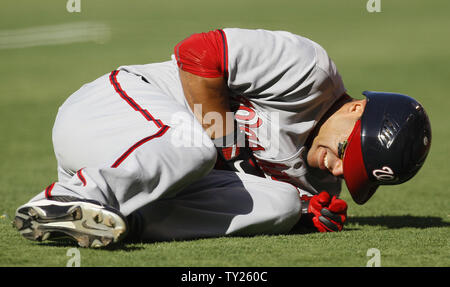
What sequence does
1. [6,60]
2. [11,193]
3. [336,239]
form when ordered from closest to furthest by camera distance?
1. [336,239]
2. [11,193]
3. [6,60]

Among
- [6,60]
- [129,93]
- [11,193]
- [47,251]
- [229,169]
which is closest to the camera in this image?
[47,251]

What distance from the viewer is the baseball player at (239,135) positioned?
10.8ft

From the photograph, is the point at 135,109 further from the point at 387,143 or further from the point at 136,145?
the point at 387,143

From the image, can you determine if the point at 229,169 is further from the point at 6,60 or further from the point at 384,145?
the point at 6,60

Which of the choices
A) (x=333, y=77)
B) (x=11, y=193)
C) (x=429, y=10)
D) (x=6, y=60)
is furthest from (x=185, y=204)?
(x=429, y=10)

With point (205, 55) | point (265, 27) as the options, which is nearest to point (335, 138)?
point (205, 55)

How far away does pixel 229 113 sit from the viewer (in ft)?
12.2

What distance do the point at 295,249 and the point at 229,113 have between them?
0.90m

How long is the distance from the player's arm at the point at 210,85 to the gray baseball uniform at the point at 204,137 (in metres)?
0.06

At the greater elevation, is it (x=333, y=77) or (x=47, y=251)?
(x=333, y=77)

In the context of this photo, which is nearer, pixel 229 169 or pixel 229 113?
pixel 229 113

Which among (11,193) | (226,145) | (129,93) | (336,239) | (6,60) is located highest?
(129,93)

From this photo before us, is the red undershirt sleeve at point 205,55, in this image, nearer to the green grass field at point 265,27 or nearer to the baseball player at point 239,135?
the baseball player at point 239,135

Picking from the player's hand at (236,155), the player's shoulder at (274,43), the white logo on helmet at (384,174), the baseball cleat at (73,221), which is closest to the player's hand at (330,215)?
the white logo on helmet at (384,174)
